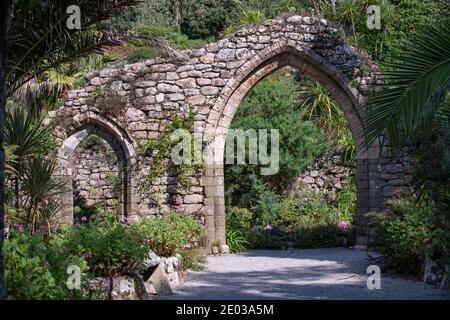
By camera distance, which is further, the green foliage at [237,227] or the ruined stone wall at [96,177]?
the ruined stone wall at [96,177]

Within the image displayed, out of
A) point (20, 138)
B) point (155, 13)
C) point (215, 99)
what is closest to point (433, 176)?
point (20, 138)

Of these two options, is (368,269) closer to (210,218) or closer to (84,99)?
(210,218)

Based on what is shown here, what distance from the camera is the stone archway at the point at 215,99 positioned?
11828 mm

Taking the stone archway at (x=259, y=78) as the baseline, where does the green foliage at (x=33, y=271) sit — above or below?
below

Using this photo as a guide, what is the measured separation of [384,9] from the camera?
18.2 meters

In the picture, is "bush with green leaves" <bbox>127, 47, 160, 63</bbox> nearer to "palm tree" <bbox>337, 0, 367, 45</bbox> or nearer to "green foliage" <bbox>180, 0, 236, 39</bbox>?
"green foliage" <bbox>180, 0, 236, 39</bbox>

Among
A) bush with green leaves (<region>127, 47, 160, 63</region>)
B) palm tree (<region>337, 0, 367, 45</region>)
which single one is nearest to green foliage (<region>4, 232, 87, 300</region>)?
palm tree (<region>337, 0, 367, 45</region>)

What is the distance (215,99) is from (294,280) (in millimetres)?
4642

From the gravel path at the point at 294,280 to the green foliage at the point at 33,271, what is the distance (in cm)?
194

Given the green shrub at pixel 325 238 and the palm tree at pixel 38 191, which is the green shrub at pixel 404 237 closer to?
the green shrub at pixel 325 238

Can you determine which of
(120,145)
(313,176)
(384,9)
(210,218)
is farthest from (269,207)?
(384,9)

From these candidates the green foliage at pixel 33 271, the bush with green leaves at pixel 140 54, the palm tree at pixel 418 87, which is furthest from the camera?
the bush with green leaves at pixel 140 54

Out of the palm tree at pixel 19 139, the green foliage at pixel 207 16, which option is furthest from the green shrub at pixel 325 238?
the green foliage at pixel 207 16
